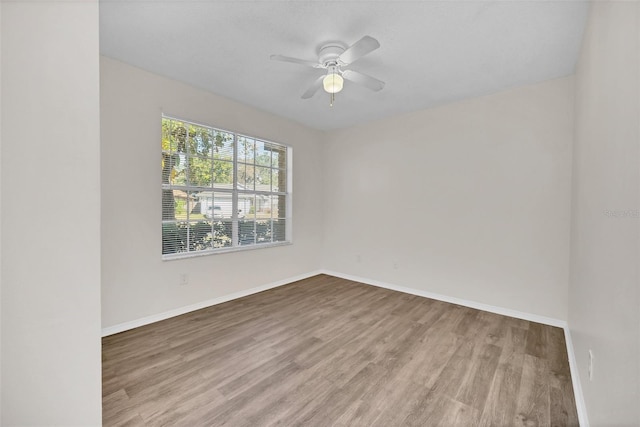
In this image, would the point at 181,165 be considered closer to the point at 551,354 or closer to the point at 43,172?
the point at 43,172

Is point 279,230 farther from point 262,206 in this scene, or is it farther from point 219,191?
Result: point 219,191

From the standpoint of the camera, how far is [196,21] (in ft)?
6.61

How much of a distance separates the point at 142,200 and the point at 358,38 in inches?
103

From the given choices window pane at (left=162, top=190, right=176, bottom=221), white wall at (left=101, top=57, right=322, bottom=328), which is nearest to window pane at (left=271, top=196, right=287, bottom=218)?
white wall at (left=101, top=57, right=322, bottom=328)

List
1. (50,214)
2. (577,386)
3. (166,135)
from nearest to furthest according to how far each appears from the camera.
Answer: (50,214), (577,386), (166,135)

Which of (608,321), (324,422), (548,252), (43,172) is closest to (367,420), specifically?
(324,422)

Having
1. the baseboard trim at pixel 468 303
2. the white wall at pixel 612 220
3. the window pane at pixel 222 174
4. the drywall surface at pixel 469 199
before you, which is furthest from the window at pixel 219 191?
the white wall at pixel 612 220

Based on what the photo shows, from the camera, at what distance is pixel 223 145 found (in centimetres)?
352

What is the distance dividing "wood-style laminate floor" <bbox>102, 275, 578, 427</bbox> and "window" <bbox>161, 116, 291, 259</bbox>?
3.08ft

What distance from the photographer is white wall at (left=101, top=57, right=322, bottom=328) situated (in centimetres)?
257

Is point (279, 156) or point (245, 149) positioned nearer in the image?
point (245, 149)

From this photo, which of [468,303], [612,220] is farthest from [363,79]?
[468,303]

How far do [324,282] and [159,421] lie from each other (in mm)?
3061

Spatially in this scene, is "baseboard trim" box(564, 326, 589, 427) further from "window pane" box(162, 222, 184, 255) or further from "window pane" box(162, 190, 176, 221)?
"window pane" box(162, 190, 176, 221)
